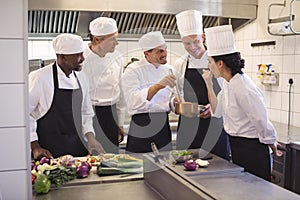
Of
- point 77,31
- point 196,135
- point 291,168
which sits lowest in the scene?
point 291,168

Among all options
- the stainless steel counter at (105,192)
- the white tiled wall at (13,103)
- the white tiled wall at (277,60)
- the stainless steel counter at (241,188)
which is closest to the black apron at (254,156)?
the stainless steel counter at (241,188)

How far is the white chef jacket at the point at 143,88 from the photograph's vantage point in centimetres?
238

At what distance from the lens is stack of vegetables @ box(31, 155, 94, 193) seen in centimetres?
136

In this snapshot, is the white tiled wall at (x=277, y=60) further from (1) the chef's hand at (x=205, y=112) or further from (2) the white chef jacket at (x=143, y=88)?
(2) the white chef jacket at (x=143, y=88)

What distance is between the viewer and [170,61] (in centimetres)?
343

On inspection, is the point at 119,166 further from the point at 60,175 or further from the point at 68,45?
the point at 68,45

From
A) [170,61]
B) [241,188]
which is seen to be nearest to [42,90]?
[241,188]

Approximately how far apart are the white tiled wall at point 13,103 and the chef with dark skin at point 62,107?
0.76 m

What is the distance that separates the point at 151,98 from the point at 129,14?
0.78 meters

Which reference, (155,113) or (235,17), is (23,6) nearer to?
(155,113)

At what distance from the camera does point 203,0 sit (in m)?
2.86

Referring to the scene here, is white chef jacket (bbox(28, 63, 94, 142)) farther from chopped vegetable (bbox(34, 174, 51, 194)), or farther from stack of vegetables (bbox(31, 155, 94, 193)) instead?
chopped vegetable (bbox(34, 174, 51, 194))

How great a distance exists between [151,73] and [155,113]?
0.83ft

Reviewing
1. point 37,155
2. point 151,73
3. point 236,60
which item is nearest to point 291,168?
point 236,60
